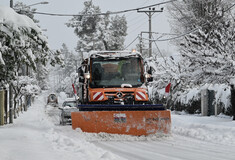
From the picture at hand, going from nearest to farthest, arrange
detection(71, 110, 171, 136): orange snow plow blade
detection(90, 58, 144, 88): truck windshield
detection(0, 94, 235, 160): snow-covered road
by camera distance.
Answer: detection(0, 94, 235, 160): snow-covered road < detection(71, 110, 171, 136): orange snow plow blade < detection(90, 58, 144, 88): truck windshield

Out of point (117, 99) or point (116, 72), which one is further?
point (116, 72)

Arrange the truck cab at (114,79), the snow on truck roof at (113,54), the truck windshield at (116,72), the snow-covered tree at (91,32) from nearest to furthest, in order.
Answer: the truck cab at (114,79) → the truck windshield at (116,72) → the snow on truck roof at (113,54) → the snow-covered tree at (91,32)

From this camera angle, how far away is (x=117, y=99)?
1263cm

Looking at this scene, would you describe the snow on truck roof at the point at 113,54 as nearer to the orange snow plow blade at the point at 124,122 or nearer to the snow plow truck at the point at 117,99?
the snow plow truck at the point at 117,99

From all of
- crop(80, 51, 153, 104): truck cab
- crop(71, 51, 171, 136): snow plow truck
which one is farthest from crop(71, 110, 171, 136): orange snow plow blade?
crop(80, 51, 153, 104): truck cab

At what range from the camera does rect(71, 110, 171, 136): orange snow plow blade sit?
11.6 metres

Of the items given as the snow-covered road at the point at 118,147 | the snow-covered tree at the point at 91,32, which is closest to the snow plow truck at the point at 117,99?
the snow-covered road at the point at 118,147

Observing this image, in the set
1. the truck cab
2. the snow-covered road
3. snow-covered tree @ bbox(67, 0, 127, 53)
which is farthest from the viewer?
snow-covered tree @ bbox(67, 0, 127, 53)

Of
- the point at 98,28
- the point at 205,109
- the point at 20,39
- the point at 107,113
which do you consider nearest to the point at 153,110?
the point at 107,113

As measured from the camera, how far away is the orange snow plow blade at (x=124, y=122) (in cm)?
1163

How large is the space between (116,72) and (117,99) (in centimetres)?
108

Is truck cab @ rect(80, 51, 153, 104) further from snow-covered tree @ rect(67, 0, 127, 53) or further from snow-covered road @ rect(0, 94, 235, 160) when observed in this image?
snow-covered tree @ rect(67, 0, 127, 53)

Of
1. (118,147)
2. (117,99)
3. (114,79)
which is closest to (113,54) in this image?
(114,79)

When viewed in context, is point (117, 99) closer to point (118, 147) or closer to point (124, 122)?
point (124, 122)
